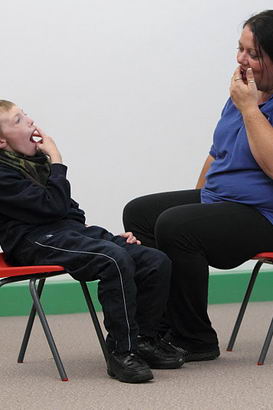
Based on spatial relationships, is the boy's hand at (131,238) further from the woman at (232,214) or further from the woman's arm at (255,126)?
the woman's arm at (255,126)

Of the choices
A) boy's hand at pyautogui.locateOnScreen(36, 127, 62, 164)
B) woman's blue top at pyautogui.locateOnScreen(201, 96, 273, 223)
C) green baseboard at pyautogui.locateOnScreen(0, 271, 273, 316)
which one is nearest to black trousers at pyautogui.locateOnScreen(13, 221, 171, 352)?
boy's hand at pyautogui.locateOnScreen(36, 127, 62, 164)

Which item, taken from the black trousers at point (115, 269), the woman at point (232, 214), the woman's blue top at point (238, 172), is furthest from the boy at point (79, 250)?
the woman's blue top at point (238, 172)

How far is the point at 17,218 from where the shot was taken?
2775 mm

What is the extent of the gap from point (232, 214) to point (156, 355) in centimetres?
51

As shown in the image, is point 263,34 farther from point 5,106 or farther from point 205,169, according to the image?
point 5,106

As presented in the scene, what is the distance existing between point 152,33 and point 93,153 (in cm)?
64

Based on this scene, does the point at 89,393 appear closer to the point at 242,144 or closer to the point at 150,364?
the point at 150,364

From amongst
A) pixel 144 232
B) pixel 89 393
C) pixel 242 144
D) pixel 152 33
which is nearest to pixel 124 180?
pixel 152 33

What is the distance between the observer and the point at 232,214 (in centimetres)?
285

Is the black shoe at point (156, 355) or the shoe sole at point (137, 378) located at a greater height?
the shoe sole at point (137, 378)

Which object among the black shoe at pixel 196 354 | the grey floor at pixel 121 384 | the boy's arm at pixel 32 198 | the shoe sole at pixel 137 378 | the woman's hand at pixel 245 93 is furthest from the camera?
the black shoe at pixel 196 354

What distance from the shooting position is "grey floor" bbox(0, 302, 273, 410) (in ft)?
7.74

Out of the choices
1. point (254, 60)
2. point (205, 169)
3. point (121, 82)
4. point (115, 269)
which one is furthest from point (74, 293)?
point (254, 60)

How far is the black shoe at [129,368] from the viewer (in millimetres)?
2605
